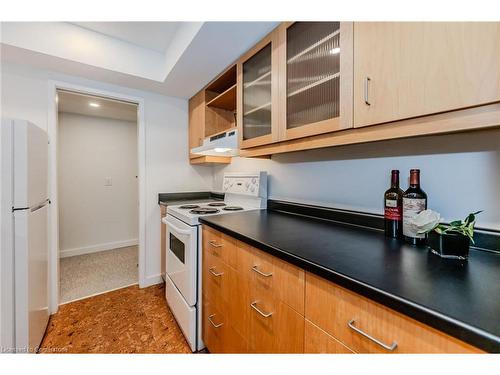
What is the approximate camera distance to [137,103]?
227 centimetres

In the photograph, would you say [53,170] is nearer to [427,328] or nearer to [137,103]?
[137,103]

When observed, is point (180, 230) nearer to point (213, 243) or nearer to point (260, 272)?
point (213, 243)

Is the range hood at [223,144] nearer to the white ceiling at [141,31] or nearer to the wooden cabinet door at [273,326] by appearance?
the white ceiling at [141,31]

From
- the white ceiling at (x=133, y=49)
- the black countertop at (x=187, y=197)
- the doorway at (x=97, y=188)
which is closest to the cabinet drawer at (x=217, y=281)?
the black countertop at (x=187, y=197)

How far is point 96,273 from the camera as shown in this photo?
2545 mm

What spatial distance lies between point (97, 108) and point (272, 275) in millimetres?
3200

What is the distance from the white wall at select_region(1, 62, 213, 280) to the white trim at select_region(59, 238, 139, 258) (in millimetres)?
1487

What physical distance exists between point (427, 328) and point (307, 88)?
3.49 ft

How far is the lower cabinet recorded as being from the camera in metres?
0.52

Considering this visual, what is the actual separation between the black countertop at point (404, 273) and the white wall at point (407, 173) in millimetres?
187

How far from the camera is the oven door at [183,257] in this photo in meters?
1.42

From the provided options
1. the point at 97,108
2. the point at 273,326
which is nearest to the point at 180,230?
the point at 273,326
